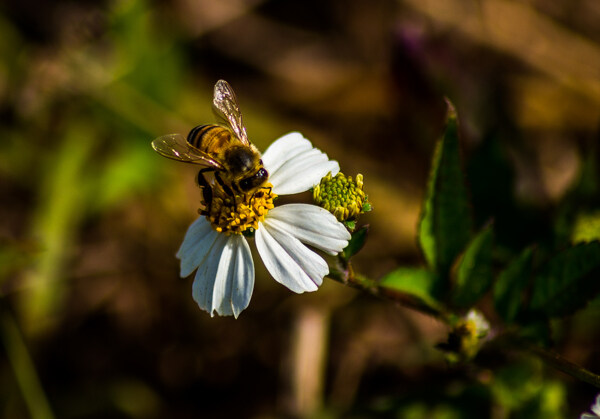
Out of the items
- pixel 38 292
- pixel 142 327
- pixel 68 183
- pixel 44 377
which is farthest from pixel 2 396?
pixel 68 183

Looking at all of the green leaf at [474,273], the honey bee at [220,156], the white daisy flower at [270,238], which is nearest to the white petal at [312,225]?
the white daisy flower at [270,238]

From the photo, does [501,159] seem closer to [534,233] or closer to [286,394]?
[534,233]

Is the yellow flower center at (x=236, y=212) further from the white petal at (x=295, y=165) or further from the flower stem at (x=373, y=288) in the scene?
the flower stem at (x=373, y=288)

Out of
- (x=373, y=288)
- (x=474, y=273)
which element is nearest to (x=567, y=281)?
(x=474, y=273)

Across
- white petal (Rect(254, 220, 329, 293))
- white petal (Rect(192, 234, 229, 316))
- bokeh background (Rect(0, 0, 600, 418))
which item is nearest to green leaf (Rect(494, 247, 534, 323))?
white petal (Rect(254, 220, 329, 293))

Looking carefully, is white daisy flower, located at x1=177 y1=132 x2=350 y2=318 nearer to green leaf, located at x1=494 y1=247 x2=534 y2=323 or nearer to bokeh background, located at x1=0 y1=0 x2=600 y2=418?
green leaf, located at x1=494 y1=247 x2=534 y2=323
